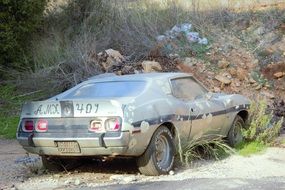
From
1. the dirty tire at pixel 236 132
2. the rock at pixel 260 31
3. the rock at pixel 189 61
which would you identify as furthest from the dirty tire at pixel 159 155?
the rock at pixel 260 31

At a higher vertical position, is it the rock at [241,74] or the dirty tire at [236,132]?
the rock at [241,74]

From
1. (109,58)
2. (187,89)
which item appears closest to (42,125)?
(187,89)

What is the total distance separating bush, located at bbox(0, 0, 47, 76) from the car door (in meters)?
9.12

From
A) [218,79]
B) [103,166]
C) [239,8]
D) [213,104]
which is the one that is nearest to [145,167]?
[103,166]

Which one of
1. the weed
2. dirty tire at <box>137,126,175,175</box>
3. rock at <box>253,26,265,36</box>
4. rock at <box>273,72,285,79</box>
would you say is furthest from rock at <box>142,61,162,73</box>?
dirty tire at <box>137,126,175,175</box>

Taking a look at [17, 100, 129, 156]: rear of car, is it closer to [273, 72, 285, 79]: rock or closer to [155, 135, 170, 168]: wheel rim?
[155, 135, 170, 168]: wheel rim

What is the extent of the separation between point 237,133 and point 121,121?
3703 millimetres

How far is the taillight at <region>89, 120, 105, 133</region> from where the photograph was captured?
7.83 meters

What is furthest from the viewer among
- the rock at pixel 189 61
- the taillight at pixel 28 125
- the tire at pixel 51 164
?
the rock at pixel 189 61

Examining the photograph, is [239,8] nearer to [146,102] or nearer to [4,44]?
[4,44]

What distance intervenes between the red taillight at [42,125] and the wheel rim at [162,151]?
1.67 meters

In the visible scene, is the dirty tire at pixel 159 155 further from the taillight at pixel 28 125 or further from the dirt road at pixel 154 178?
the taillight at pixel 28 125

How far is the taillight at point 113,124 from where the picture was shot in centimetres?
770

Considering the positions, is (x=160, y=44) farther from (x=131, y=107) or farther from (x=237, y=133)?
(x=131, y=107)
